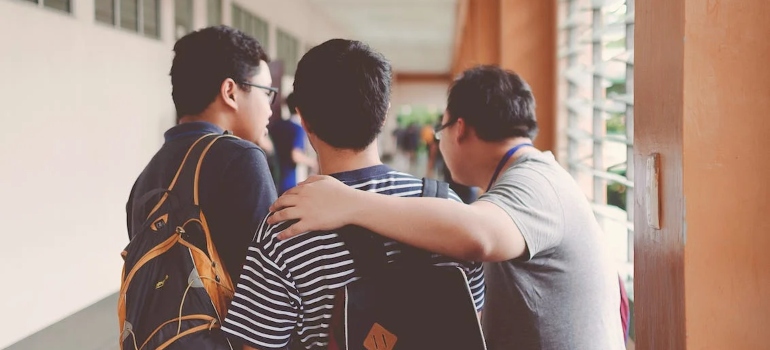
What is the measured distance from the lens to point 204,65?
1.96 metres

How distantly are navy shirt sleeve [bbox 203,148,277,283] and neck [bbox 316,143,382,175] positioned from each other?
0.42m

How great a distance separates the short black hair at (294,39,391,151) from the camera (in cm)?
133

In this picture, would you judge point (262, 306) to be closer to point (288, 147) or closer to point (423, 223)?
point (423, 223)

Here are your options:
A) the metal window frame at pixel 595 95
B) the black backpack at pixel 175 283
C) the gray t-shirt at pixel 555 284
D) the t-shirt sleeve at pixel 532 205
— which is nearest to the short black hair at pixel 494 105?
the gray t-shirt at pixel 555 284

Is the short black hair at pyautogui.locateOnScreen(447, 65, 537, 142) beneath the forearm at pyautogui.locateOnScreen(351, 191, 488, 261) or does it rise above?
above

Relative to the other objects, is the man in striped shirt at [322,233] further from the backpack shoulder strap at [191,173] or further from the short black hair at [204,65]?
the short black hair at [204,65]

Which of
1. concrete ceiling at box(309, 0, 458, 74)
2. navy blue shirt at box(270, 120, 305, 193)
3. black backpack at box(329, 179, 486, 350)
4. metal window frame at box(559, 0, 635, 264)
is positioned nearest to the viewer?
black backpack at box(329, 179, 486, 350)

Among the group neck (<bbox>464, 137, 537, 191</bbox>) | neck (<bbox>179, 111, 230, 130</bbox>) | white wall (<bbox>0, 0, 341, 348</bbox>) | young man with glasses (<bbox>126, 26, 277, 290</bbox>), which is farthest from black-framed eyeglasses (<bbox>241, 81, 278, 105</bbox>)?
white wall (<bbox>0, 0, 341, 348</bbox>)

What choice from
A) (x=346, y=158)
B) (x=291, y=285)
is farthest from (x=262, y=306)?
(x=346, y=158)

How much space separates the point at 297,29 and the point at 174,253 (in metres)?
12.0

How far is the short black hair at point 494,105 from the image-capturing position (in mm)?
1837

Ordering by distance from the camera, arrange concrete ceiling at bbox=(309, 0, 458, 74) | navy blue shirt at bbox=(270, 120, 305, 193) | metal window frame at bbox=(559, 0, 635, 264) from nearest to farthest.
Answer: metal window frame at bbox=(559, 0, 635, 264)
navy blue shirt at bbox=(270, 120, 305, 193)
concrete ceiling at bbox=(309, 0, 458, 74)

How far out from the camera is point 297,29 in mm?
13211

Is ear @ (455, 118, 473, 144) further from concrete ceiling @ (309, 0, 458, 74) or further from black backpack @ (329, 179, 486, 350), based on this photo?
concrete ceiling @ (309, 0, 458, 74)
